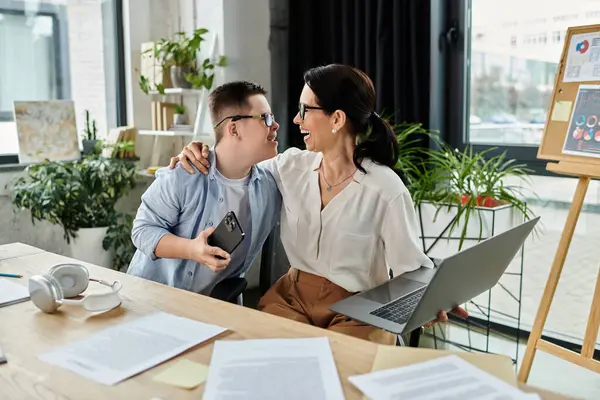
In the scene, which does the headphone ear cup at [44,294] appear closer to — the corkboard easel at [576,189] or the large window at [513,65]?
the corkboard easel at [576,189]

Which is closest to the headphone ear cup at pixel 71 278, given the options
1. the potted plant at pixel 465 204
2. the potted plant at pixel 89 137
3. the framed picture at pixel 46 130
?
the potted plant at pixel 465 204

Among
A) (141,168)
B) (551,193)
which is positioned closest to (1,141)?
(141,168)

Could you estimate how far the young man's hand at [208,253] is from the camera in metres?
1.68

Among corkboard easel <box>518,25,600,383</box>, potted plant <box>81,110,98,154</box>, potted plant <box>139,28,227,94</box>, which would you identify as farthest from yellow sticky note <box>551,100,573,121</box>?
potted plant <box>81,110,98,154</box>

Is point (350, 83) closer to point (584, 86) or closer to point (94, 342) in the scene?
point (584, 86)

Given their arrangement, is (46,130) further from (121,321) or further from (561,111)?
(561,111)

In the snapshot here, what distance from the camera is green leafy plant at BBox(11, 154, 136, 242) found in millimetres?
3119

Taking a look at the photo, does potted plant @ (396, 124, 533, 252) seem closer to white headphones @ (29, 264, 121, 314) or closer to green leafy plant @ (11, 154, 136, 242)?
white headphones @ (29, 264, 121, 314)

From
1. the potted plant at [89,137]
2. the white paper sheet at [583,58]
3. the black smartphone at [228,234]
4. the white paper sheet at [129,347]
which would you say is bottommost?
the white paper sheet at [129,347]

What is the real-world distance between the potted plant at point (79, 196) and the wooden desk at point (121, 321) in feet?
4.68

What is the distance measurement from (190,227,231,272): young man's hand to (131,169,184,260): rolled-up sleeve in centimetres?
20

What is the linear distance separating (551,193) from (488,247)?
1.94 meters

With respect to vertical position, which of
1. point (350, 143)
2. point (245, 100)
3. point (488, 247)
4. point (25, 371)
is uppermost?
point (245, 100)

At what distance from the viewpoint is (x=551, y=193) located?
3098 mm
